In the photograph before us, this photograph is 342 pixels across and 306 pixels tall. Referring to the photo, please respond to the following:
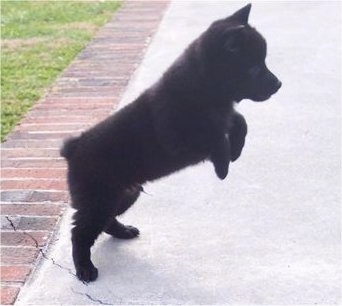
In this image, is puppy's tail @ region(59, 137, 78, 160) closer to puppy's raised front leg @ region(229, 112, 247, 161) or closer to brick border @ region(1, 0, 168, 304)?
brick border @ region(1, 0, 168, 304)

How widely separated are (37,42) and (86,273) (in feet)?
15.6

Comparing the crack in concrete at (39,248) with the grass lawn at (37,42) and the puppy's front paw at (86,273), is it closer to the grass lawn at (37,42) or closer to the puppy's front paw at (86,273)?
the puppy's front paw at (86,273)

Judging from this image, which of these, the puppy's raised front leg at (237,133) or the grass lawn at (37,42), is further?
the grass lawn at (37,42)

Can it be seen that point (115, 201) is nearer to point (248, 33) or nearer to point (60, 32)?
point (248, 33)

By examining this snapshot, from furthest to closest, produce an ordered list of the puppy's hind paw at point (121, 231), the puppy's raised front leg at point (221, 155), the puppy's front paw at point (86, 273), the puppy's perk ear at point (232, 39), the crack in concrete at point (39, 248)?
the puppy's hind paw at point (121, 231) < the crack in concrete at point (39, 248) < the puppy's front paw at point (86, 273) < the puppy's raised front leg at point (221, 155) < the puppy's perk ear at point (232, 39)

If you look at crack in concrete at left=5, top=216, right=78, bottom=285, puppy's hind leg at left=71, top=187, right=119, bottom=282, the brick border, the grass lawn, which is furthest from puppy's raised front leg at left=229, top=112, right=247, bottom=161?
the grass lawn

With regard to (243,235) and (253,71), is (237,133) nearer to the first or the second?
(253,71)

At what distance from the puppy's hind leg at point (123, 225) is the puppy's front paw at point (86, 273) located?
0.20 meters

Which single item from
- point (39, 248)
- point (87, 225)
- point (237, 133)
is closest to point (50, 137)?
point (39, 248)

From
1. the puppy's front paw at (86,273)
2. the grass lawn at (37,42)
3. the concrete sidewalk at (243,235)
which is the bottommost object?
the grass lawn at (37,42)

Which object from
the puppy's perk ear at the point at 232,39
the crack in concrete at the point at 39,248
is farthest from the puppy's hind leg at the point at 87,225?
the puppy's perk ear at the point at 232,39

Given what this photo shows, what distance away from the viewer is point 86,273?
10.7 ft

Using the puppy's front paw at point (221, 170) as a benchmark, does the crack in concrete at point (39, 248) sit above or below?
below

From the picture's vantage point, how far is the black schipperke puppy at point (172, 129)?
10.1ft
